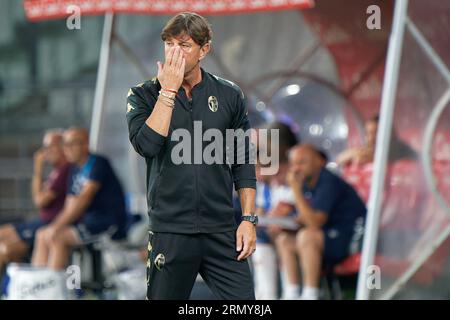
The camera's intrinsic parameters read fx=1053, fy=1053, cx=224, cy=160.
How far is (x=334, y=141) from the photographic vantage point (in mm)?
8344

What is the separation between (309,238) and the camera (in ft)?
22.0

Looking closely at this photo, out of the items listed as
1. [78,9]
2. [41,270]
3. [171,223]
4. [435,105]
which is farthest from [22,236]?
[171,223]

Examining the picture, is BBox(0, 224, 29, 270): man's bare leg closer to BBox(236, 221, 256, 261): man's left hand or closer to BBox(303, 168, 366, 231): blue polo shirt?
BBox(303, 168, 366, 231): blue polo shirt

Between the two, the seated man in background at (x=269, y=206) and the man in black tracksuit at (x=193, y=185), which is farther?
the seated man in background at (x=269, y=206)

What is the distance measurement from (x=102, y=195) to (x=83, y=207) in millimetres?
186

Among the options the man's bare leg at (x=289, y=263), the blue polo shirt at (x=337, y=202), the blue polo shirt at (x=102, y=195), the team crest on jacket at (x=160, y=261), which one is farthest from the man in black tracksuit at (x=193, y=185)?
the blue polo shirt at (x=102, y=195)

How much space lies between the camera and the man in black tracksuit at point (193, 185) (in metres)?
3.81

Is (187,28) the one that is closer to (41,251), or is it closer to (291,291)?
(291,291)

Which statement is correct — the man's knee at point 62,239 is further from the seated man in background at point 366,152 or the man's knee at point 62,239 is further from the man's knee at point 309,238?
the seated man in background at point 366,152

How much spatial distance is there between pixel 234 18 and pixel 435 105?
2.77 metres

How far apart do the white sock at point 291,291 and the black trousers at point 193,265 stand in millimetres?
3025

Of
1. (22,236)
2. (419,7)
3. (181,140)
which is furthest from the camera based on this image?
(22,236)

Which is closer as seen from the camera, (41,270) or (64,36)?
(41,270)

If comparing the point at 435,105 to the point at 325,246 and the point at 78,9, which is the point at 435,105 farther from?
the point at 78,9
